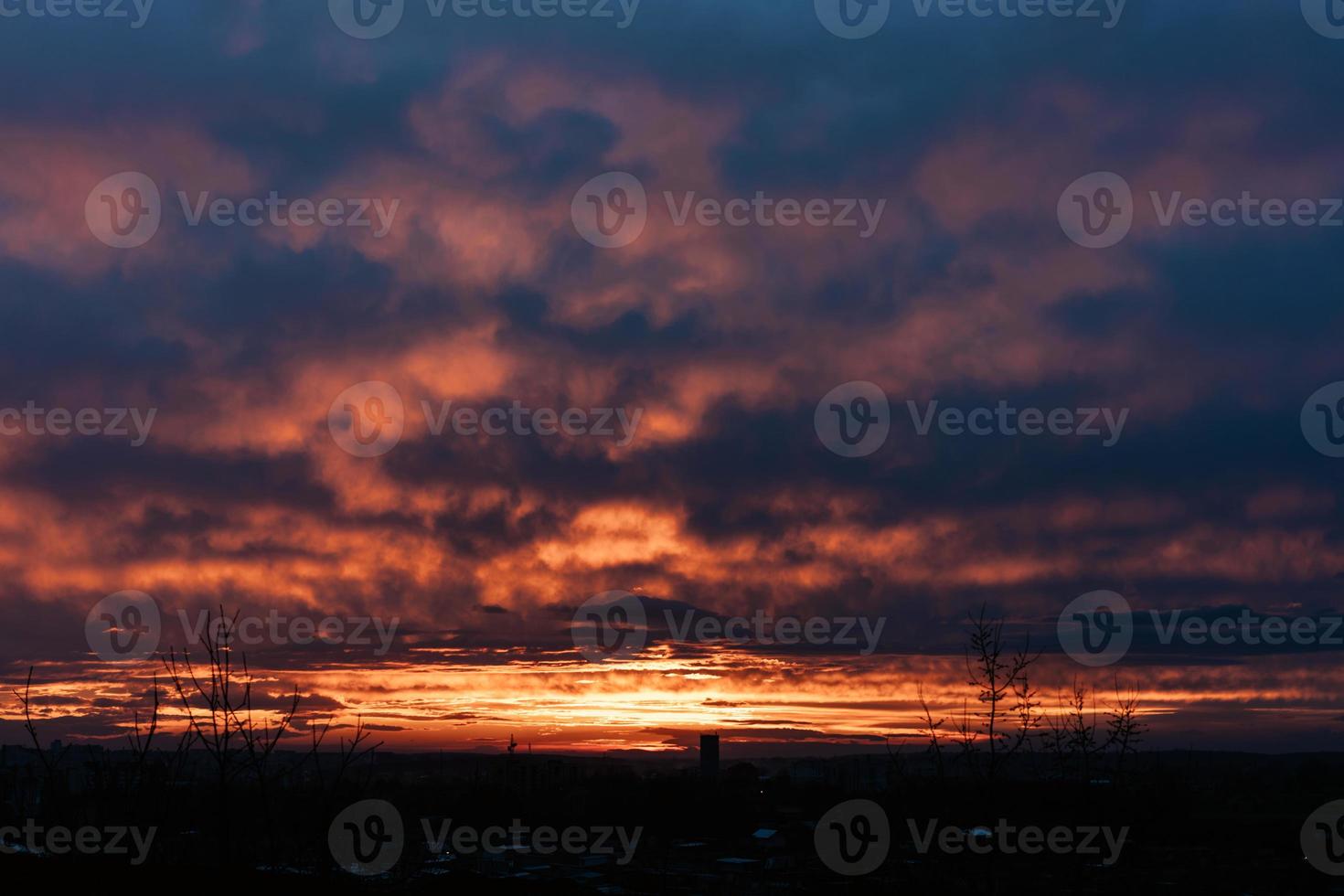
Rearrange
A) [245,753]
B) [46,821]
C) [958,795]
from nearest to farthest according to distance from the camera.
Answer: [245,753]
[46,821]
[958,795]

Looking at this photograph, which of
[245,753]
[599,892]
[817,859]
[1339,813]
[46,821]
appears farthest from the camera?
[817,859]

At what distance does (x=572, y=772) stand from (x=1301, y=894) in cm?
6777

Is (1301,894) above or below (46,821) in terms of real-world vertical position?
below

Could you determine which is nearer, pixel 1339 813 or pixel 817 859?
pixel 1339 813

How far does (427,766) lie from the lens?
68.2 metres

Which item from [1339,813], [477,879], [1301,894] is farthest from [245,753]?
[1339,813]

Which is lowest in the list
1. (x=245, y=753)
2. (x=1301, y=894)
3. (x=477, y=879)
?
(x=1301, y=894)

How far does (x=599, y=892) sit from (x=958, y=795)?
8.16 meters

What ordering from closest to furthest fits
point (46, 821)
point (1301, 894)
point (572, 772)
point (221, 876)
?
point (221, 876)
point (46, 821)
point (1301, 894)
point (572, 772)

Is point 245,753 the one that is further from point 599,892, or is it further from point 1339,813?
point 1339,813

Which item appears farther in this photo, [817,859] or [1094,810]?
[817,859]

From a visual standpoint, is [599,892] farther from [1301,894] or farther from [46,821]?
[1301,894]

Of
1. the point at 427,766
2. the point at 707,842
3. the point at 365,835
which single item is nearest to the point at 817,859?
the point at 707,842

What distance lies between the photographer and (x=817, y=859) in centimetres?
5472
